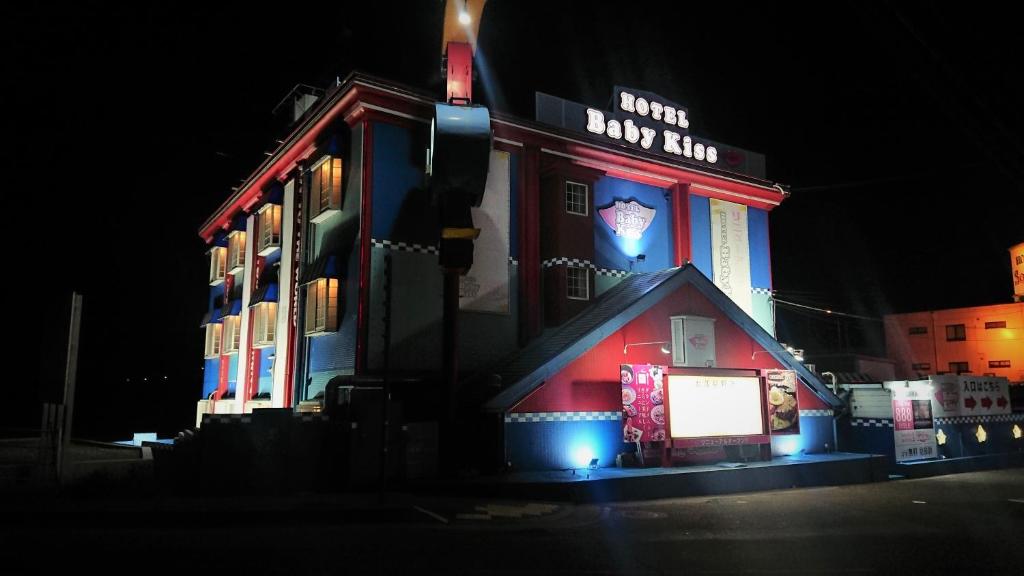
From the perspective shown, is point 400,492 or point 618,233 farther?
point 618,233

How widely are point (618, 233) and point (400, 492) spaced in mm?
14364

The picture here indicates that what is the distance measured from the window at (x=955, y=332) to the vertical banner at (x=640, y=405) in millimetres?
45791

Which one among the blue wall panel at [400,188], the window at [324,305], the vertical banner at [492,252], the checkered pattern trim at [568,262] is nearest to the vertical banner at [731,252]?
the checkered pattern trim at [568,262]

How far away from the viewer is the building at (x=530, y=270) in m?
20.3

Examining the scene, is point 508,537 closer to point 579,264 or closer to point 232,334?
point 579,264

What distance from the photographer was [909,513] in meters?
14.2

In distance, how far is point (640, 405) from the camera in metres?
18.8

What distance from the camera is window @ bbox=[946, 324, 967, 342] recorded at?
53.2 meters

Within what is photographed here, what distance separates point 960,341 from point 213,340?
52629 millimetres

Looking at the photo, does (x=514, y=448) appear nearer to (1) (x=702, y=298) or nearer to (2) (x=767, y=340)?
(1) (x=702, y=298)

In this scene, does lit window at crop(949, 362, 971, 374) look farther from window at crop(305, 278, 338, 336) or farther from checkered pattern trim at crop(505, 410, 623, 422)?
window at crop(305, 278, 338, 336)

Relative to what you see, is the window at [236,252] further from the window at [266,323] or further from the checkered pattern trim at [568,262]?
the checkered pattern trim at [568,262]

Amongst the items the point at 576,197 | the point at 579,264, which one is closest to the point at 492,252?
the point at 579,264

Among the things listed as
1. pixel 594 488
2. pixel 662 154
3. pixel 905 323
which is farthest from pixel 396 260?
pixel 905 323
